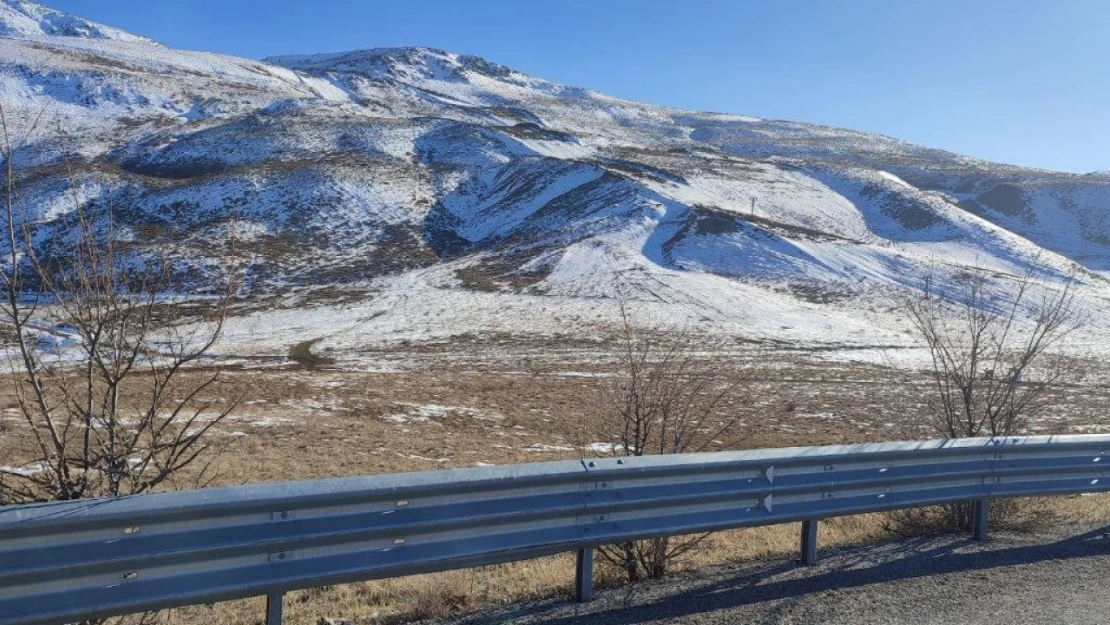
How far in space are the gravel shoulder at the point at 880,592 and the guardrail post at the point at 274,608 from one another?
0.99 metres

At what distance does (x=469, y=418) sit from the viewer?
18484 millimetres

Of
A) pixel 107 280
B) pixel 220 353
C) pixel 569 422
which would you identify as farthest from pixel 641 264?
pixel 107 280

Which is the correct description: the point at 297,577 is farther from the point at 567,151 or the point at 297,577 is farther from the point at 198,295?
the point at 567,151

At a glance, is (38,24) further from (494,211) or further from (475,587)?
(475,587)

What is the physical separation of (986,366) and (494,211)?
45.0 meters

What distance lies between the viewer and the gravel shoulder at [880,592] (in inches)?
172

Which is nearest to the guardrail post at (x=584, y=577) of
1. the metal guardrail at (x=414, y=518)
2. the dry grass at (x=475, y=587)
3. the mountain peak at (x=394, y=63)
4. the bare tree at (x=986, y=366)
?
the metal guardrail at (x=414, y=518)

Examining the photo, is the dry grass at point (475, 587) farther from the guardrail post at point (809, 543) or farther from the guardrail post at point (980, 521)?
the guardrail post at point (980, 521)

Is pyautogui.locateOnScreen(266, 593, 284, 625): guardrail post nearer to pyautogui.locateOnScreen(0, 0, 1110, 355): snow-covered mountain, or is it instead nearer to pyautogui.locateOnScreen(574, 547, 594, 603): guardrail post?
pyautogui.locateOnScreen(574, 547, 594, 603): guardrail post

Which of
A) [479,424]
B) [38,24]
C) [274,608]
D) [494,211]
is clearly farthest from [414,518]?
[38,24]

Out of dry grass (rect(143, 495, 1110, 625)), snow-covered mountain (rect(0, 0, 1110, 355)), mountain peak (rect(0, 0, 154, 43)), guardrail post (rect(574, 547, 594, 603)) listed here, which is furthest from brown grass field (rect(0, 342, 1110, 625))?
mountain peak (rect(0, 0, 154, 43))

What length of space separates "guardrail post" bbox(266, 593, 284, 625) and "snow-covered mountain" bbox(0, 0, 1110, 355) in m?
31.3

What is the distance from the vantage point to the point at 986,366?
912 inches

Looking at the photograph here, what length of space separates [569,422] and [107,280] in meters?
14.6
